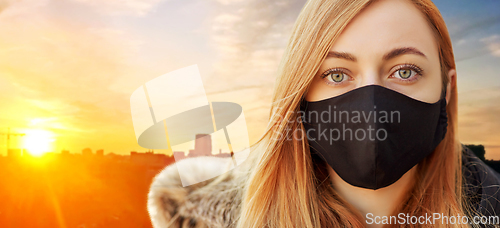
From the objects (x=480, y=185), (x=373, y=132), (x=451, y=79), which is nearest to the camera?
(x=373, y=132)

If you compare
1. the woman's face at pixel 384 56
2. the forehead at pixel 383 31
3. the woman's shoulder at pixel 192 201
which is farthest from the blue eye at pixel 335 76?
the woman's shoulder at pixel 192 201

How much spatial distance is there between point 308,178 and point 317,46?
0.87 m

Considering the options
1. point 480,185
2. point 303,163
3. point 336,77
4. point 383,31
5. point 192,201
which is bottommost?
point 480,185

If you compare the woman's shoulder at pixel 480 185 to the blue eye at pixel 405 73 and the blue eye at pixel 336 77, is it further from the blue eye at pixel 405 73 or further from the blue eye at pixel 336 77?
the blue eye at pixel 336 77

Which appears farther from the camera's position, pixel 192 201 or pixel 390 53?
pixel 192 201

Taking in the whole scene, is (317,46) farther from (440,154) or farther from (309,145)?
(440,154)

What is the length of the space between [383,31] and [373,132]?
0.58 metres

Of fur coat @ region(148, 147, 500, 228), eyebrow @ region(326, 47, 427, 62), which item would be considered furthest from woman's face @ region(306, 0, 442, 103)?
fur coat @ region(148, 147, 500, 228)

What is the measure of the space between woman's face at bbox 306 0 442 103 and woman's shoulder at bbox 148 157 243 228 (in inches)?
36.4

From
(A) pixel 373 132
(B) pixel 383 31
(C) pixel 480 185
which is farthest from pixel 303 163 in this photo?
(C) pixel 480 185

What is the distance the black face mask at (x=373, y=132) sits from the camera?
5.08 feet

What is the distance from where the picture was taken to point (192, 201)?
1892 millimetres

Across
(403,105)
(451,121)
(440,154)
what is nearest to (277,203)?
(403,105)

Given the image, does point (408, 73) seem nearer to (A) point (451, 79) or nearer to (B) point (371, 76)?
(B) point (371, 76)
